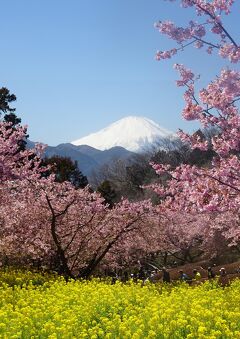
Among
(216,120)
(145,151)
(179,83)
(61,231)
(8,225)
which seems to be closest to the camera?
(216,120)

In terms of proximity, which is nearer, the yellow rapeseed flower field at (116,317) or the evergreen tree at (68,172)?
the yellow rapeseed flower field at (116,317)

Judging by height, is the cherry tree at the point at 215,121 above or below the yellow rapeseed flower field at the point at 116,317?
above

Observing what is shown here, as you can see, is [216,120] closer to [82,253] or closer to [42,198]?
[42,198]

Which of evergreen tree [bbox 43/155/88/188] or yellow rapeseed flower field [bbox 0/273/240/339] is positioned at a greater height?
evergreen tree [bbox 43/155/88/188]

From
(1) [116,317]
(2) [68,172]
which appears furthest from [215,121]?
(2) [68,172]

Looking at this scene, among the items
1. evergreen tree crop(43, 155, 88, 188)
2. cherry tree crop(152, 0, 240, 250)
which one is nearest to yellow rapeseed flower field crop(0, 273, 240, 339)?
cherry tree crop(152, 0, 240, 250)

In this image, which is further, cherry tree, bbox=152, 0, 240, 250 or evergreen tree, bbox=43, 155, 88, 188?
evergreen tree, bbox=43, 155, 88, 188

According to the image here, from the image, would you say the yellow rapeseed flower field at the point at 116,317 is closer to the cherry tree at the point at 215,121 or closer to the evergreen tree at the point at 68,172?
the cherry tree at the point at 215,121

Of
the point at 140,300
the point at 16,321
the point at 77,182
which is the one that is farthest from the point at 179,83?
the point at 77,182

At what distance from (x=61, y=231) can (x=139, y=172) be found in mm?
68827

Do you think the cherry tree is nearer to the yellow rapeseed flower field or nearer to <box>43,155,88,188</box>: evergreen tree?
the yellow rapeseed flower field

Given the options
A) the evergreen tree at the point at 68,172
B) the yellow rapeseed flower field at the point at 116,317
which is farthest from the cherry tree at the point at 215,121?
the evergreen tree at the point at 68,172

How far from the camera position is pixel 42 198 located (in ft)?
70.8

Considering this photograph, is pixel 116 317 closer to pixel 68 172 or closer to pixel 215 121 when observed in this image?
pixel 215 121
